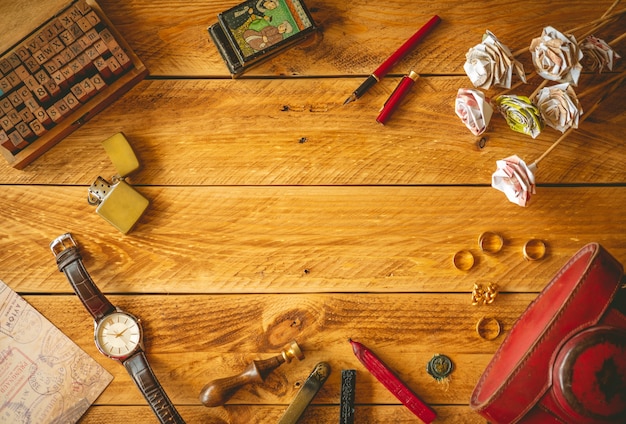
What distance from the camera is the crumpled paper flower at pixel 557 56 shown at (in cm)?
110

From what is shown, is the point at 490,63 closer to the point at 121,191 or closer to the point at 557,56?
the point at 557,56

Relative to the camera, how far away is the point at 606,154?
1.25 metres

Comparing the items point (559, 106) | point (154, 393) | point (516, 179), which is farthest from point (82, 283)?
point (559, 106)

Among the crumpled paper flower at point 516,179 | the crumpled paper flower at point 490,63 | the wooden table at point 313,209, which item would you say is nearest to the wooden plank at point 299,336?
the wooden table at point 313,209

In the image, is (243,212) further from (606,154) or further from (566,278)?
(606,154)

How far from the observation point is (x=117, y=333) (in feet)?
3.94

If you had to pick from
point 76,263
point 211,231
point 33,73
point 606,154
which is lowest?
point 606,154

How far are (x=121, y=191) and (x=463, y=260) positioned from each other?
0.81m

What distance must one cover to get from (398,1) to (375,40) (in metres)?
0.11

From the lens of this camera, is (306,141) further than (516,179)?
Yes

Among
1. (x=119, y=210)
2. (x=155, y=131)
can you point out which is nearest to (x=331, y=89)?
(x=155, y=131)

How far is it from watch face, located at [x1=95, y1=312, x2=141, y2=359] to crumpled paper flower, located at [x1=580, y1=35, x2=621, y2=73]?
1196mm

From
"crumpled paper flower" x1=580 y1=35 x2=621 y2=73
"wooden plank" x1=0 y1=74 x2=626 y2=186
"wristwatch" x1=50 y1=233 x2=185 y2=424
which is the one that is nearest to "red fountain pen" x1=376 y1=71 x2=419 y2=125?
"wooden plank" x1=0 y1=74 x2=626 y2=186

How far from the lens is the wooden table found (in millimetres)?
1224
